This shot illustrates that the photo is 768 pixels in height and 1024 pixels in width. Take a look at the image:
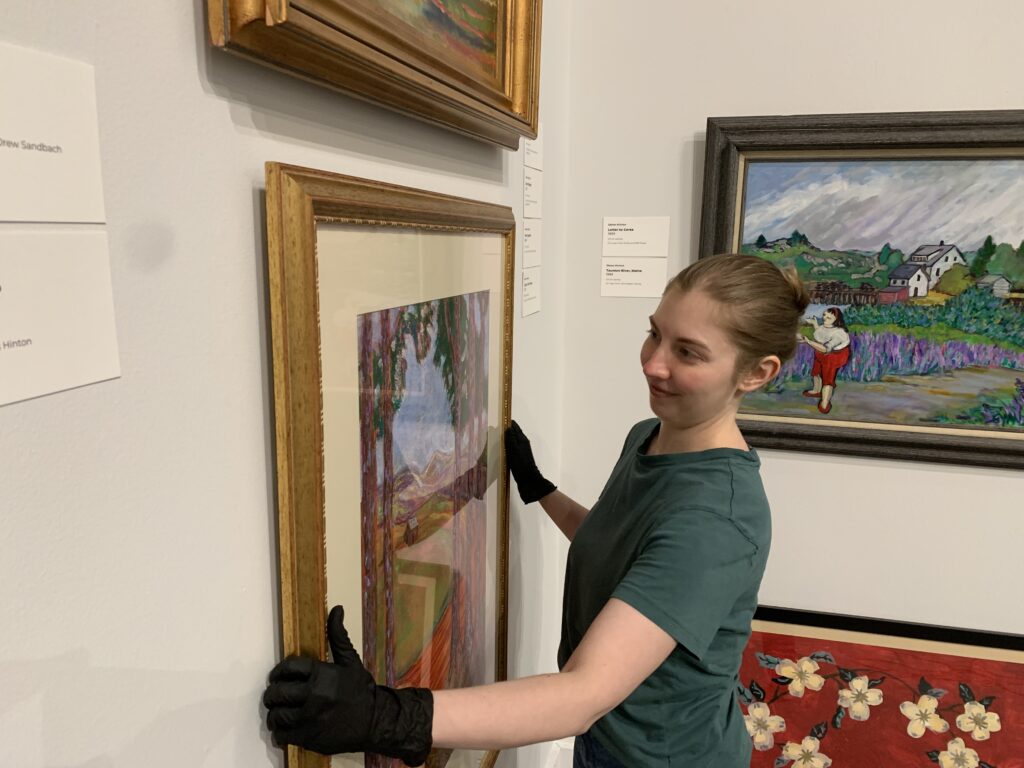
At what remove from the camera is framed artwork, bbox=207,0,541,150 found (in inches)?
18.7

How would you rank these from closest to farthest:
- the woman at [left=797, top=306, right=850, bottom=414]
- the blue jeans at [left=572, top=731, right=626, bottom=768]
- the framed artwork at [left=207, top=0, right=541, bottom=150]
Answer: the framed artwork at [left=207, top=0, right=541, bottom=150]
the blue jeans at [left=572, top=731, right=626, bottom=768]
the woman at [left=797, top=306, right=850, bottom=414]

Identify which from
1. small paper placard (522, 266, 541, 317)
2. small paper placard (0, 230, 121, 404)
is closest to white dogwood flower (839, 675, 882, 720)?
small paper placard (522, 266, 541, 317)

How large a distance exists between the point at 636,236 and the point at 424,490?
0.97m

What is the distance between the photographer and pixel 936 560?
1.55 meters

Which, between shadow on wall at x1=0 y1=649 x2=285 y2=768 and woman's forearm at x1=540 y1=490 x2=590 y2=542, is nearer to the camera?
shadow on wall at x1=0 y1=649 x2=285 y2=768

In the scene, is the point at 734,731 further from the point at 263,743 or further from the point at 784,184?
the point at 784,184

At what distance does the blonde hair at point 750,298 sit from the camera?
92 cm

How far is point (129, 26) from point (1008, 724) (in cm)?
205

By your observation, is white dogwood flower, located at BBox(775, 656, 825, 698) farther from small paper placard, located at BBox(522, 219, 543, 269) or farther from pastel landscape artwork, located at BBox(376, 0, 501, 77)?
pastel landscape artwork, located at BBox(376, 0, 501, 77)

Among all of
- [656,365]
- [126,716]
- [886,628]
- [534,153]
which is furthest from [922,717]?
[126,716]

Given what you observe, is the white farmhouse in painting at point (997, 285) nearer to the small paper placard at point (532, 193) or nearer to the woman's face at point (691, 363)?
the woman's face at point (691, 363)

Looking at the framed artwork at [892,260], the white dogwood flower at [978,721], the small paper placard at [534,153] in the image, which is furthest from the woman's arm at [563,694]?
the white dogwood flower at [978,721]

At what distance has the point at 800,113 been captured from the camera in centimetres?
146

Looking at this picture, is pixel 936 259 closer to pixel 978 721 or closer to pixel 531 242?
pixel 531 242
